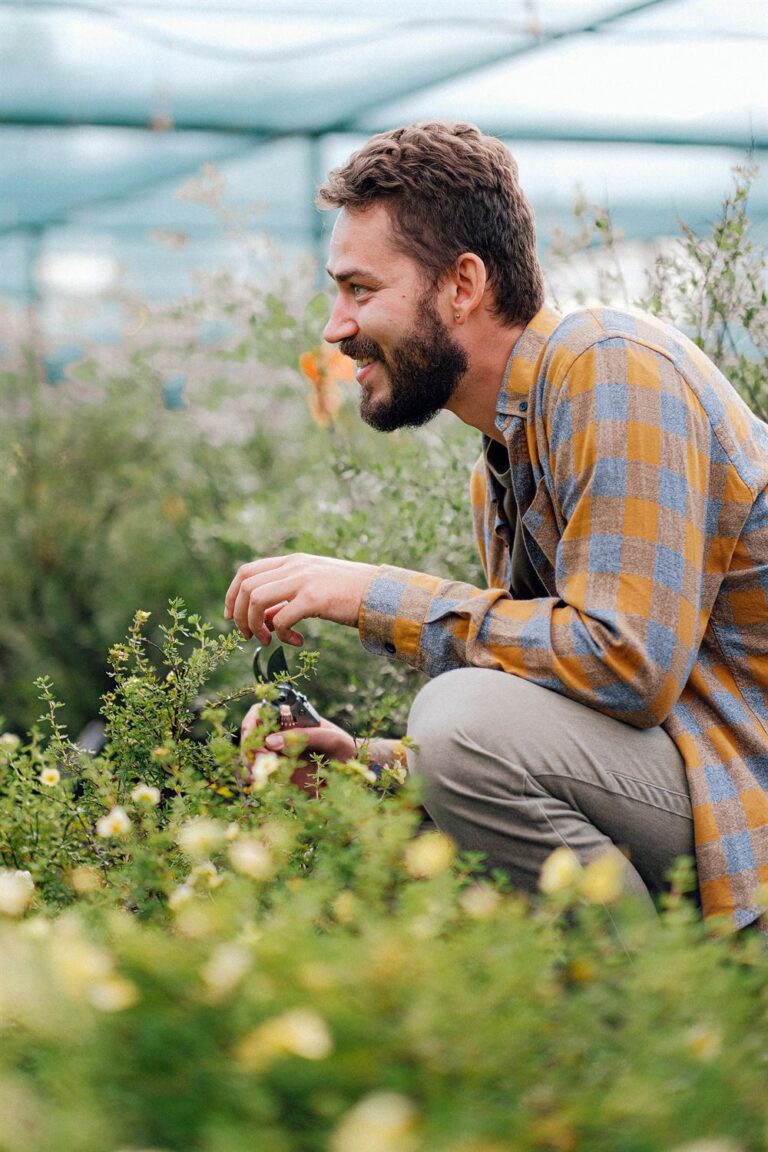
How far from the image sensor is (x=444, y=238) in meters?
2.09

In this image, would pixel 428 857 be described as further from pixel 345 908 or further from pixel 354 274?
pixel 354 274

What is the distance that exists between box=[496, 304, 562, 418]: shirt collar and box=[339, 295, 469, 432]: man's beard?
0.29ft

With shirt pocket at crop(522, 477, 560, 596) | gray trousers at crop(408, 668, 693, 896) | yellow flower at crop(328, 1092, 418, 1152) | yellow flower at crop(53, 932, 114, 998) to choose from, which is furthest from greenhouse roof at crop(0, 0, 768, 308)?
yellow flower at crop(328, 1092, 418, 1152)

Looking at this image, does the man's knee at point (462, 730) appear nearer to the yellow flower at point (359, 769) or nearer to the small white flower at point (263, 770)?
the yellow flower at point (359, 769)

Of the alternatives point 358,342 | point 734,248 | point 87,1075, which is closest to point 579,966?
point 87,1075

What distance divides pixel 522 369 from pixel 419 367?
0.17 metres

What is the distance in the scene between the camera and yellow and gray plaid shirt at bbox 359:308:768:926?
1694 mm

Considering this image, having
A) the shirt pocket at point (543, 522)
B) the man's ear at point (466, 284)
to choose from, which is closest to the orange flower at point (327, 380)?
the man's ear at point (466, 284)

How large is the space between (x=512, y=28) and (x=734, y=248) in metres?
2.61

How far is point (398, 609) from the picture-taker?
1847 millimetres

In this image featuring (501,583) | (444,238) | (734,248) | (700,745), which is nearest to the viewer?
(700,745)

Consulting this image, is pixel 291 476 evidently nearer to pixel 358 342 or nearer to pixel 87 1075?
pixel 358 342

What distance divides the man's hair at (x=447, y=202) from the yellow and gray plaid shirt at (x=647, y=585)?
0.21 m

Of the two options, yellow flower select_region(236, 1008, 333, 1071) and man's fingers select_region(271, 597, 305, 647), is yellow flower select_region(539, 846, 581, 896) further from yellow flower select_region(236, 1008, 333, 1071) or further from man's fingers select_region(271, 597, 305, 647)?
man's fingers select_region(271, 597, 305, 647)
